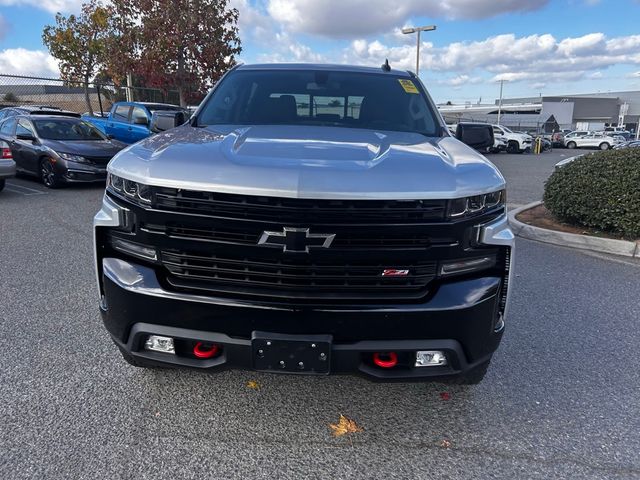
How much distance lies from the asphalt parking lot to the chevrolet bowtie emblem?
42.4 inches

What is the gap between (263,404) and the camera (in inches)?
108

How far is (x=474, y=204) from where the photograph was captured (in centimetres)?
216

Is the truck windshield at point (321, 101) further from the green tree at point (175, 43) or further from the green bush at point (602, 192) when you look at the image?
the green tree at point (175, 43)

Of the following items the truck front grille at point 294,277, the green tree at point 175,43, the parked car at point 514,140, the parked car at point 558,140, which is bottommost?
the parked car at point 558,140

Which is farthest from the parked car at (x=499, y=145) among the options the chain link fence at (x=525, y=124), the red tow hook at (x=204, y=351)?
the red tow hook at (x=204, y=351)

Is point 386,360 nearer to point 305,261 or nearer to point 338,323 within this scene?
point 338,323

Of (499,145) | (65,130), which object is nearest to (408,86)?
(65,130)

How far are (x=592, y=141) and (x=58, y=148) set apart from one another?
40837mm

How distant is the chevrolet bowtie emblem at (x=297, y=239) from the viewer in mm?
2033

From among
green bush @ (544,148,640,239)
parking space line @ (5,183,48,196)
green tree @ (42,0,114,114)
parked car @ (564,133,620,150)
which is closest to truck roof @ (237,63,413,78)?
green bush @ (544,148,640,239)

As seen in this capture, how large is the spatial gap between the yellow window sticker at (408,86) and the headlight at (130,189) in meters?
2.32

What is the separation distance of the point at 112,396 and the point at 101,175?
816 centimetres

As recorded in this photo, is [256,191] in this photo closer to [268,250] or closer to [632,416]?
[268,250]

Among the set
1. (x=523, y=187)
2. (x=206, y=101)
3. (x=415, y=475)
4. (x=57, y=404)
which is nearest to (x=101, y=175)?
(x=206, y=101)
